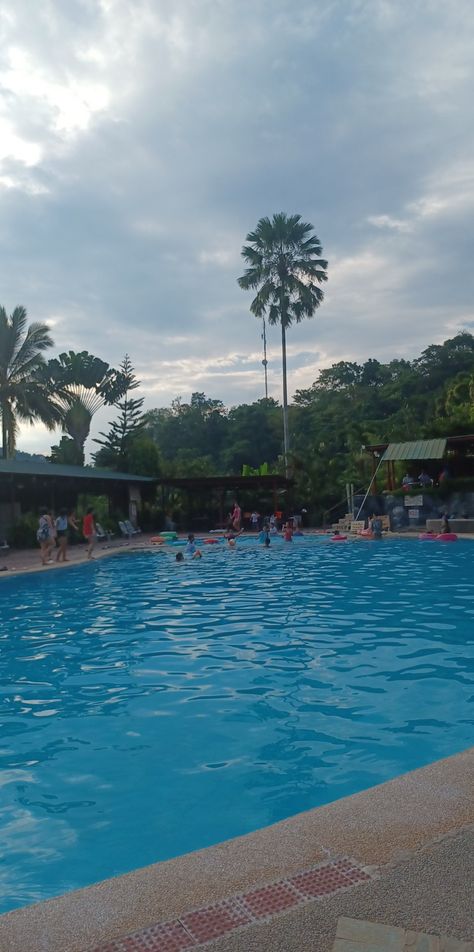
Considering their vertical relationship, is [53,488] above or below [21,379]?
below

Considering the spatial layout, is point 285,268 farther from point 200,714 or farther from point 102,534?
point 200,714

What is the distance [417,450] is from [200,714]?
71.5 ft

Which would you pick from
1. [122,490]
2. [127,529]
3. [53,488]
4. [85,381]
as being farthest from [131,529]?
[85,381]

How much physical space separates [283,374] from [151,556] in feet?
55.5

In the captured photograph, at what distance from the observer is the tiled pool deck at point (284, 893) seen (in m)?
2.32

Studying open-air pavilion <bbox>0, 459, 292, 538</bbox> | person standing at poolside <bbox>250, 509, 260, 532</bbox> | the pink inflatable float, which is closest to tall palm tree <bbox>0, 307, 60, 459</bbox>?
open-air pavilion <bbox>0, 459, 292, 538</bbox>

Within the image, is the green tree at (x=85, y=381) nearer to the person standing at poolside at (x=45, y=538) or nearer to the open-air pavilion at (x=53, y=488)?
the open-air pavilion at (x=53, y=488)

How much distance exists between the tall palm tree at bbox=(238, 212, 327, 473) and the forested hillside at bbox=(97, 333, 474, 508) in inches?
284

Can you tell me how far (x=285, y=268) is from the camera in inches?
1431

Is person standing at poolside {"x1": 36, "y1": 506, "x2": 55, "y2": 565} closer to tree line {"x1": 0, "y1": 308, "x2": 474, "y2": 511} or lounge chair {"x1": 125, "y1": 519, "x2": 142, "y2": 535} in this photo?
lounge chair {"x1": 125, "y1": 519, "x2": 142, "y2": 535}

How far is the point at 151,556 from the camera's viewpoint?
68.0 ft

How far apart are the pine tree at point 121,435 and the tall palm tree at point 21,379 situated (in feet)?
26.4

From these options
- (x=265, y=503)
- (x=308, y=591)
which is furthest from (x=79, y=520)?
(x=308, y=591)

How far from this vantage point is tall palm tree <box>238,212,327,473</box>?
119ft
